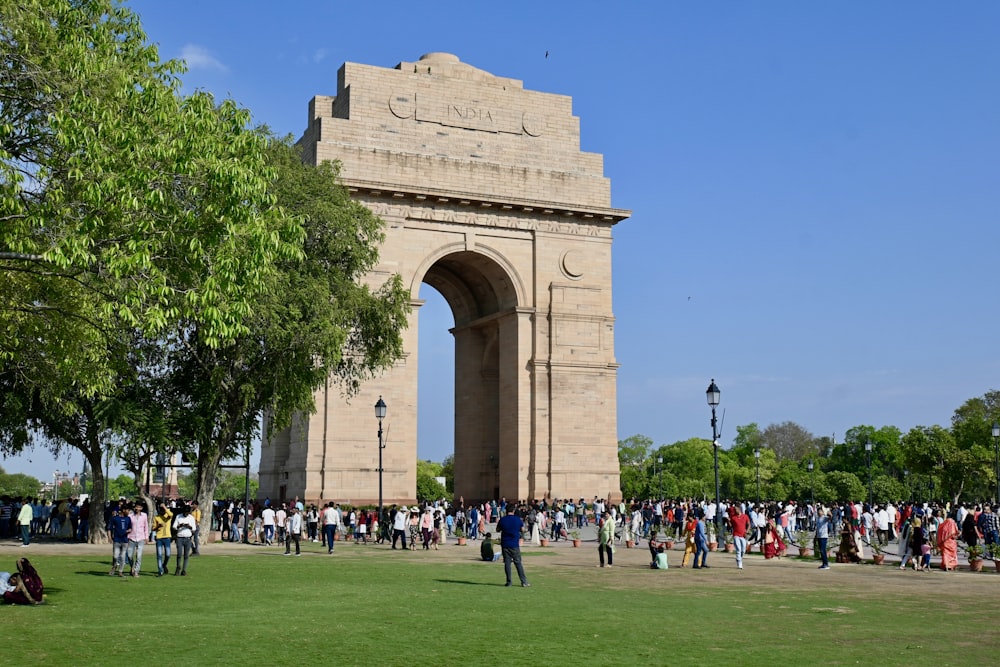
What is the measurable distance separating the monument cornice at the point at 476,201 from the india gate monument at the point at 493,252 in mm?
72

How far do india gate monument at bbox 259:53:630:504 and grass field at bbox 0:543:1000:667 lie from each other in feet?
65.9

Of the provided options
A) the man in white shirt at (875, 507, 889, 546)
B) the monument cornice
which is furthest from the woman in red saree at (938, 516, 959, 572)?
the monument cornice

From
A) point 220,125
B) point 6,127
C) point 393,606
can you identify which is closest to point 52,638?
point 393,606

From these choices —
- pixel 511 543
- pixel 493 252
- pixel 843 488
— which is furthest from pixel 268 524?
pixel 843 488

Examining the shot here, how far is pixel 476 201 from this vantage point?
152 feet

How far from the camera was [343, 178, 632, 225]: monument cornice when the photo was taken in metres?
44.3

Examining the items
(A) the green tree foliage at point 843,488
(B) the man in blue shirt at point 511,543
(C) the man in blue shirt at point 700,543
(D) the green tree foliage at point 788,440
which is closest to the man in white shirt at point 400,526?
(C) the man in blue shirt at point 700,543

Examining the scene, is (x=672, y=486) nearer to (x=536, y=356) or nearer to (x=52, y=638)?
(x=536, y=356)

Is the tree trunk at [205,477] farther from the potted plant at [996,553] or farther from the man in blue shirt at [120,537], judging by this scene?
the potted plant at [996,553]

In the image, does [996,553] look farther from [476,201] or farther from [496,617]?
[476,201]

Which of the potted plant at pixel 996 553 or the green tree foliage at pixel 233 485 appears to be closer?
the potted plant at pixel 996 553

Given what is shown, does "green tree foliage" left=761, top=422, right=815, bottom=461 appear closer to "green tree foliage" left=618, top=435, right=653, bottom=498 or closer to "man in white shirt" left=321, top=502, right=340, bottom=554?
"green tree foliage" left=618, top=435, right=653, bottom=498

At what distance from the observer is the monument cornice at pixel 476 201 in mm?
44312

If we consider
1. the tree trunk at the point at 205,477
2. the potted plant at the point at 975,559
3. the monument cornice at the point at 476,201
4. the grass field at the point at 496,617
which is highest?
the monument cornice at the point at 476,201
